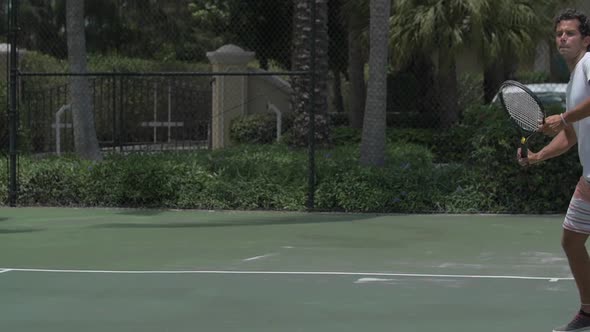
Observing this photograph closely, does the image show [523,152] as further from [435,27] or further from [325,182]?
[435,27]

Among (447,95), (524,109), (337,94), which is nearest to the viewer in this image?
(524,109)

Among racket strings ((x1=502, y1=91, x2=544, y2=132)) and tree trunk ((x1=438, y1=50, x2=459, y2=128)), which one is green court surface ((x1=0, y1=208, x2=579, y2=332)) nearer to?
racket strings ((x1=502, y1=91, x2=544, y2=132))

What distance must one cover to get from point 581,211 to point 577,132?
45cm

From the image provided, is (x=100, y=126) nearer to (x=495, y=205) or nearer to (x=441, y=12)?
(x=441, y=12)

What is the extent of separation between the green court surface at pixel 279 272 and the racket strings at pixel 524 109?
128 cm

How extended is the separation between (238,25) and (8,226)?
13371mm

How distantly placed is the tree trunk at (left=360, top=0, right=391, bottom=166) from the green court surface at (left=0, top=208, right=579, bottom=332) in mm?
1386

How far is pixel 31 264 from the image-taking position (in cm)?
894

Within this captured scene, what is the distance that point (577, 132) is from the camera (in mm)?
5836

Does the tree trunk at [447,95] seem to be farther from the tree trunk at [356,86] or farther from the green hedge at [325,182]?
the green hedge at [325,182]

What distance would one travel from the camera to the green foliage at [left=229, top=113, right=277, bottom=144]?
60.1 ft

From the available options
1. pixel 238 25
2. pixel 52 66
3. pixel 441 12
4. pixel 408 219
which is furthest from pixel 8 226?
pixel 238 25

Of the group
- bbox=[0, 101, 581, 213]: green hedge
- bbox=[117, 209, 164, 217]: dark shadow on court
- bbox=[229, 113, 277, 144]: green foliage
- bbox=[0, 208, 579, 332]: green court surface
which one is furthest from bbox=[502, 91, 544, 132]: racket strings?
bbox=[229, 113, 277, 144]: green foliage

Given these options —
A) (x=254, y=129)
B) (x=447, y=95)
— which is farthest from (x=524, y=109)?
(x=254, y=129)
